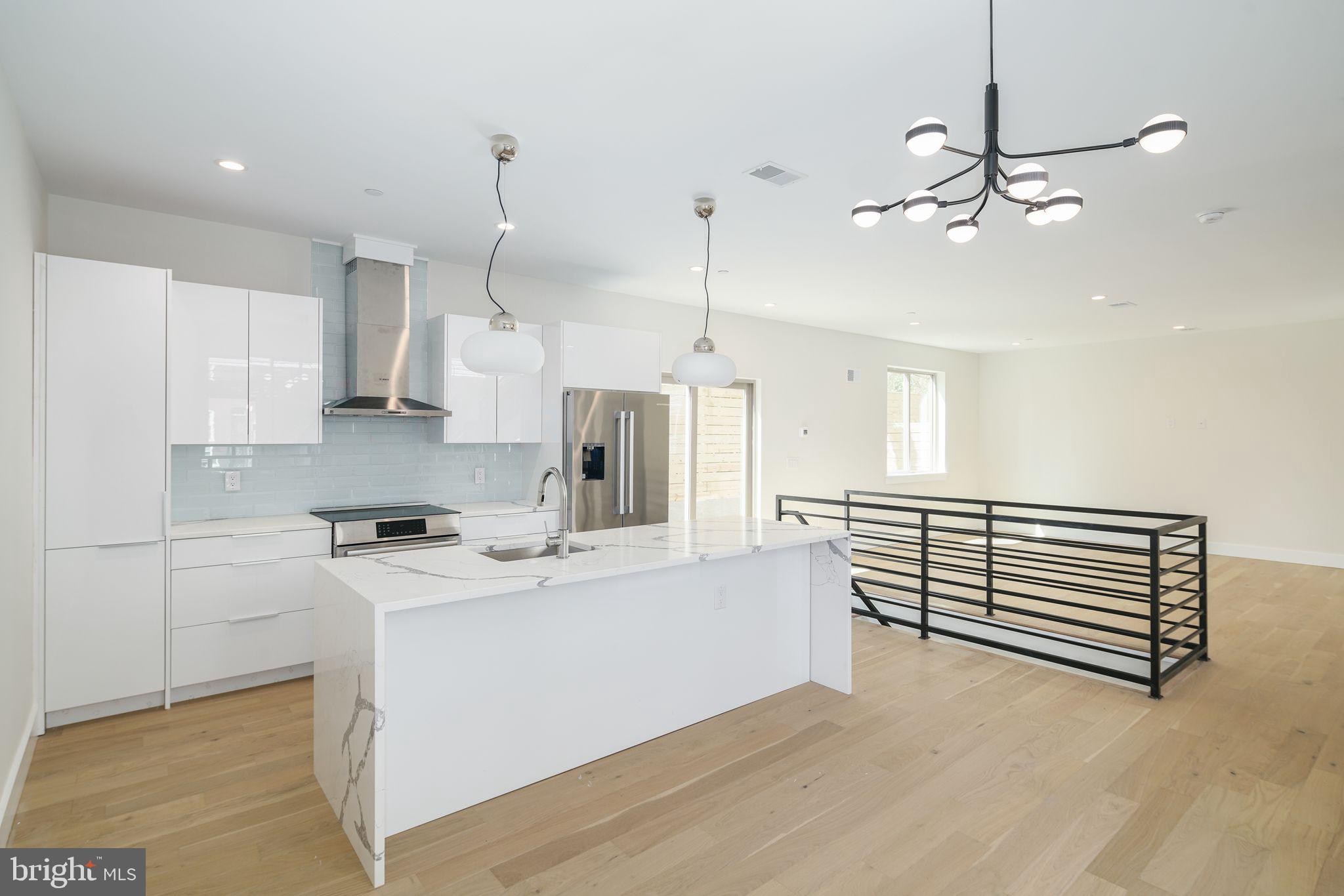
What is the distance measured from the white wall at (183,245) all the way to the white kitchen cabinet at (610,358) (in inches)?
66.3

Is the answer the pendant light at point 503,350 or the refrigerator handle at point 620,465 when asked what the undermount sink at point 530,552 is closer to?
the pendant light at point 503,350

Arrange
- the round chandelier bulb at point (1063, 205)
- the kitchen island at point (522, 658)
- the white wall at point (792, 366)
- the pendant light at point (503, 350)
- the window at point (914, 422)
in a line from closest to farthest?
the round chandelier bulb at point (1063, 205), the kitchen island at point (522, 658), the pendant light at point (503, 350), the white wall at point (792, 366), the window at point (914, 422)

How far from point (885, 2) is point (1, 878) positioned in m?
3.61

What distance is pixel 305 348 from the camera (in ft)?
13.0

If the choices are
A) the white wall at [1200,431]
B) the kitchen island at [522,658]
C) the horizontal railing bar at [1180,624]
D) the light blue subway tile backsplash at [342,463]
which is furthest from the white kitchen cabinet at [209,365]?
the white wall at [1200,431]

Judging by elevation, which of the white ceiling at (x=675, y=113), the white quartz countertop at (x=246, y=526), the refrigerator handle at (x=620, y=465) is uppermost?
the white ceiling at (x=675, y=113)

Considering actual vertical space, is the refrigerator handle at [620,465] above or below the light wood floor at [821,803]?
above

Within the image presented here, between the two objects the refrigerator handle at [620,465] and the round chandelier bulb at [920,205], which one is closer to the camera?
the round chandelier bulb at [920,205]

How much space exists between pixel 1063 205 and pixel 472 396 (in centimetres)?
359

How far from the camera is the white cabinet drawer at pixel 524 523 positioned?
445 cm

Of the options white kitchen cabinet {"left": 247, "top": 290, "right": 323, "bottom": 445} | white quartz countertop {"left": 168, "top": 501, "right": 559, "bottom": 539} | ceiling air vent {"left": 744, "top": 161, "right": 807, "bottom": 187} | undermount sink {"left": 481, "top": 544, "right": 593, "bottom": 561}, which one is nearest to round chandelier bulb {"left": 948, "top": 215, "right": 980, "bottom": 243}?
ceiling air vent {"left": 744, "top": 161, "right": 807, "bottom": 187}

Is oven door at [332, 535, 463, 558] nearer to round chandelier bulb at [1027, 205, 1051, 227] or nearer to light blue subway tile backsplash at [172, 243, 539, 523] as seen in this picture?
light blue subway tile backsplash at [172, 243, 539, 523]

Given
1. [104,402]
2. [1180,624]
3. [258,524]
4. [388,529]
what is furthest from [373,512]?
[1180,624]

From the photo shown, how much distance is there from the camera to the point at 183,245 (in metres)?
3.84
